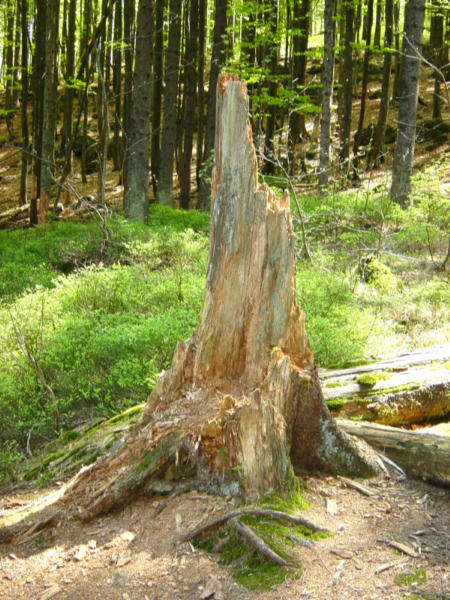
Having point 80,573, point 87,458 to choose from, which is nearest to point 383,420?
point 87,458

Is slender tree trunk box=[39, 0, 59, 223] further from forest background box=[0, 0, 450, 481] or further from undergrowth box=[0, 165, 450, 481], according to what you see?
undergrowth box=[0, 165, 450, 481]

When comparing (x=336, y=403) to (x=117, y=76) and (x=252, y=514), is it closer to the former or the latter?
(x=252, y=514)

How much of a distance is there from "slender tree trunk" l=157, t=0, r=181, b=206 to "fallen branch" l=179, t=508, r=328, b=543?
44.3 feet

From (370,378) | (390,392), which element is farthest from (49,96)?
(390,392)

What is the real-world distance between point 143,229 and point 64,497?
330 inches

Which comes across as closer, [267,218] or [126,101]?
[267,218]

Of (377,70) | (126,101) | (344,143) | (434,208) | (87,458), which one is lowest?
(87,458)

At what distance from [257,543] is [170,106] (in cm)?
1416

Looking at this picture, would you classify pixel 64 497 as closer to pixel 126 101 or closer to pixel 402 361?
pixel 402 361

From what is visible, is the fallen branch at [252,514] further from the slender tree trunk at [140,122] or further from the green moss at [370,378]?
the slender tree trunk at [140,122]

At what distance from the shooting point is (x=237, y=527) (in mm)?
2926

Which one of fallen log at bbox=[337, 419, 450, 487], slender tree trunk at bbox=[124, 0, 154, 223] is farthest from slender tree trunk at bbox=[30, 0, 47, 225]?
fallen log at bbox=[337, 419, 450, 487]

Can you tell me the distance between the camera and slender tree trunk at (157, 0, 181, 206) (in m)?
15.2

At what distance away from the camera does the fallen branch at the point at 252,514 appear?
9.80 feet
